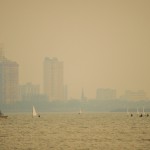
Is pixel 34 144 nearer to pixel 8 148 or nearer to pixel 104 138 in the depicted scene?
pixel 8 148

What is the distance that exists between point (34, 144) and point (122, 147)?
1523cm

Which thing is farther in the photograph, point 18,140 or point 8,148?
point 18,140

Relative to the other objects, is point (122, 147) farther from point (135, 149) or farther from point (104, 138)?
point (104, 138)

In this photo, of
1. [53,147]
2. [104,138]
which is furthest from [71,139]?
[53,147]

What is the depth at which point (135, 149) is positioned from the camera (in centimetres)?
9162

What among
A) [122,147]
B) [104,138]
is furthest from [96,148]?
[104,138]

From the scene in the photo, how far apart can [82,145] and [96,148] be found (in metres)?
5.42

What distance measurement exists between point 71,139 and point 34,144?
12.4 m

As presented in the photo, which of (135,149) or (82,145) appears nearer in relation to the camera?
(135,149)

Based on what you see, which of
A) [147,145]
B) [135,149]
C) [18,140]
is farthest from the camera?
[18,140]

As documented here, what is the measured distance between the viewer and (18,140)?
367ft

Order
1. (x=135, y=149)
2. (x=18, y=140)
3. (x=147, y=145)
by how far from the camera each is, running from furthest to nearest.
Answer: (x=18, y=140)
(x=147, y=145)
(x=135, y=149)

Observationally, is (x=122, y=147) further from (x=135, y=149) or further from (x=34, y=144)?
(x=34, y=144)

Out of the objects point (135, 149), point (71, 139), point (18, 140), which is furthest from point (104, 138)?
point (135, 149)
